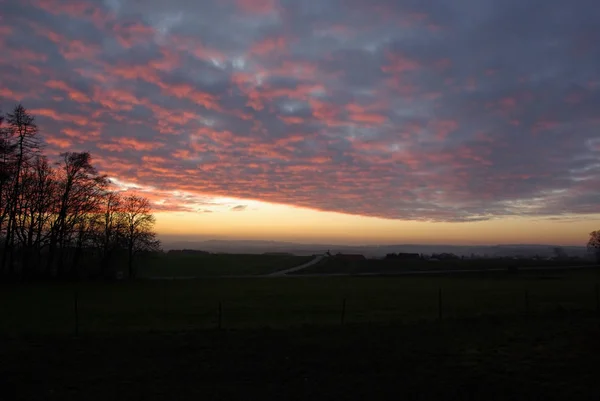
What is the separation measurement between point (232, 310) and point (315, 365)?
17.6m

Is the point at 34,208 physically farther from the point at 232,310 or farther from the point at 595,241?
the point at 595,241

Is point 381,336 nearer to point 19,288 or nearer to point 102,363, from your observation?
point 102,363

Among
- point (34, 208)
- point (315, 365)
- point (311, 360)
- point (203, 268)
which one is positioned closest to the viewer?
point (315, 365)

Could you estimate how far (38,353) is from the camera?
14.8 meters

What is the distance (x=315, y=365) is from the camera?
1340 cm

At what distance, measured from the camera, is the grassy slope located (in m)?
10.7

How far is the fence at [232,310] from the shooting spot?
22.9 meters

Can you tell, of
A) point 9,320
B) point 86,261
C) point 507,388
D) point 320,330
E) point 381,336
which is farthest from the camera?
point 86,261

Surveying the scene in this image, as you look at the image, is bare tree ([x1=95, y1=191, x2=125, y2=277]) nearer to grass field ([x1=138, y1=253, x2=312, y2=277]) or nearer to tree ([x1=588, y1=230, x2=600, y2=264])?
grass field ([x1=138, y1=253, x2=312, y2=277])

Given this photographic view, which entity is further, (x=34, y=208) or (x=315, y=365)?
(x=34, y=208)

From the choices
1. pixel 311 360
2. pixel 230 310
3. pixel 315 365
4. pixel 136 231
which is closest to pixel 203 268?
pixel 136 231

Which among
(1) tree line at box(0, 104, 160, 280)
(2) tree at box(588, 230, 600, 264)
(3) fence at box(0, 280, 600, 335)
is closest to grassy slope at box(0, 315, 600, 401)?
(3) fence at box(0, 280, 600, 335)

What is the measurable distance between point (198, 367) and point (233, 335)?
16.1 feet

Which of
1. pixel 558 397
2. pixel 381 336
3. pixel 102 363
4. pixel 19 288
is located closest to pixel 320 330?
pixel 381 336
